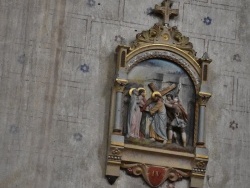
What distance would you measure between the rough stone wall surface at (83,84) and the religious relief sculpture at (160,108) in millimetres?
175

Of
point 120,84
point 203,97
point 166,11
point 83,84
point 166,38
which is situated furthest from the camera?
point 166,11

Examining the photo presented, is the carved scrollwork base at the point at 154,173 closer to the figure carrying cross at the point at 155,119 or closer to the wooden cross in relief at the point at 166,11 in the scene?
the figure carrying cross at the point at 155,119

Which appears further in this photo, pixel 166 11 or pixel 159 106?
pixel 166 11

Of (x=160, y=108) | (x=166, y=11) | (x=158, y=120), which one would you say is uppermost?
(x=166, y=11)

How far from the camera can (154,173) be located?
37.7ft

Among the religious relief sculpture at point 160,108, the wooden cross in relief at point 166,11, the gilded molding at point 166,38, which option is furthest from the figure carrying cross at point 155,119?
the wooden cross in relief at point 166,11

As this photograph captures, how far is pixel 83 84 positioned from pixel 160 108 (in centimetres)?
106

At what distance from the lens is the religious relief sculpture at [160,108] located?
1151cm

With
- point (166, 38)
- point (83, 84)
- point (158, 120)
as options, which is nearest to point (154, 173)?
point (158, 120)

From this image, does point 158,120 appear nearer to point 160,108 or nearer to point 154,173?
point 160,108

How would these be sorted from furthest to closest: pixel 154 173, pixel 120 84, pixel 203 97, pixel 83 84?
pixel 203 97
pixel 83 84
pixel 120 84
pixel 154 173

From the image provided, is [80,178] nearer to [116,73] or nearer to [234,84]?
[116,73]

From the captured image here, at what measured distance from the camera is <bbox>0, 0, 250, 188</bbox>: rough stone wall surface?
11344mm

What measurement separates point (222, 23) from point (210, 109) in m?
1.28
